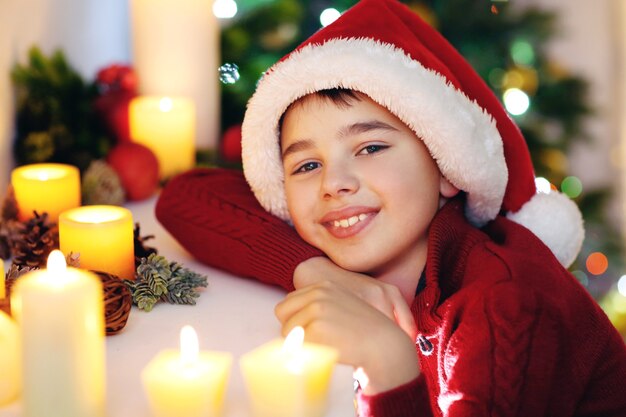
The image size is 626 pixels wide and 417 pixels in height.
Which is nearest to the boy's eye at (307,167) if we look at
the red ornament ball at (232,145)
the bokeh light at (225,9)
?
the red ornament ball at (232,145)

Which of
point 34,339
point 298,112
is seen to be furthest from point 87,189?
point 34,339

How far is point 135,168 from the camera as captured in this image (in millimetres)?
1629

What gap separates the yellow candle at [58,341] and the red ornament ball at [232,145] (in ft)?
3.89

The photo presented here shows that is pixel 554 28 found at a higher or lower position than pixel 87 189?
higher

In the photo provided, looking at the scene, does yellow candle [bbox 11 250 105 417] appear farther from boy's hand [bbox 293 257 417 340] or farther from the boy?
boy's hand [bbox 293 257 417 340]

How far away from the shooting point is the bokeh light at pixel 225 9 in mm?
1893

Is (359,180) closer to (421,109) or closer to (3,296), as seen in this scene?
(421,109)

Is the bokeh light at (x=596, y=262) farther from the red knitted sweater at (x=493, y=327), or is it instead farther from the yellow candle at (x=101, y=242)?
the yellow candle at (x=101, y=242)

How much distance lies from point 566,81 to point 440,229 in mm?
1266

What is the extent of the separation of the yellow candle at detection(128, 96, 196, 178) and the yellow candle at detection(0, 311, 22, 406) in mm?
997

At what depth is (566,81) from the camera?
2.26 m

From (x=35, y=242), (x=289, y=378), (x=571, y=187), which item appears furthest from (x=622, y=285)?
(x=289, y=378)

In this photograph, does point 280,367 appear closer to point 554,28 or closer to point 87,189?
point 87,189

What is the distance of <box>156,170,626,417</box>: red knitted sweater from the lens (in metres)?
0.97
